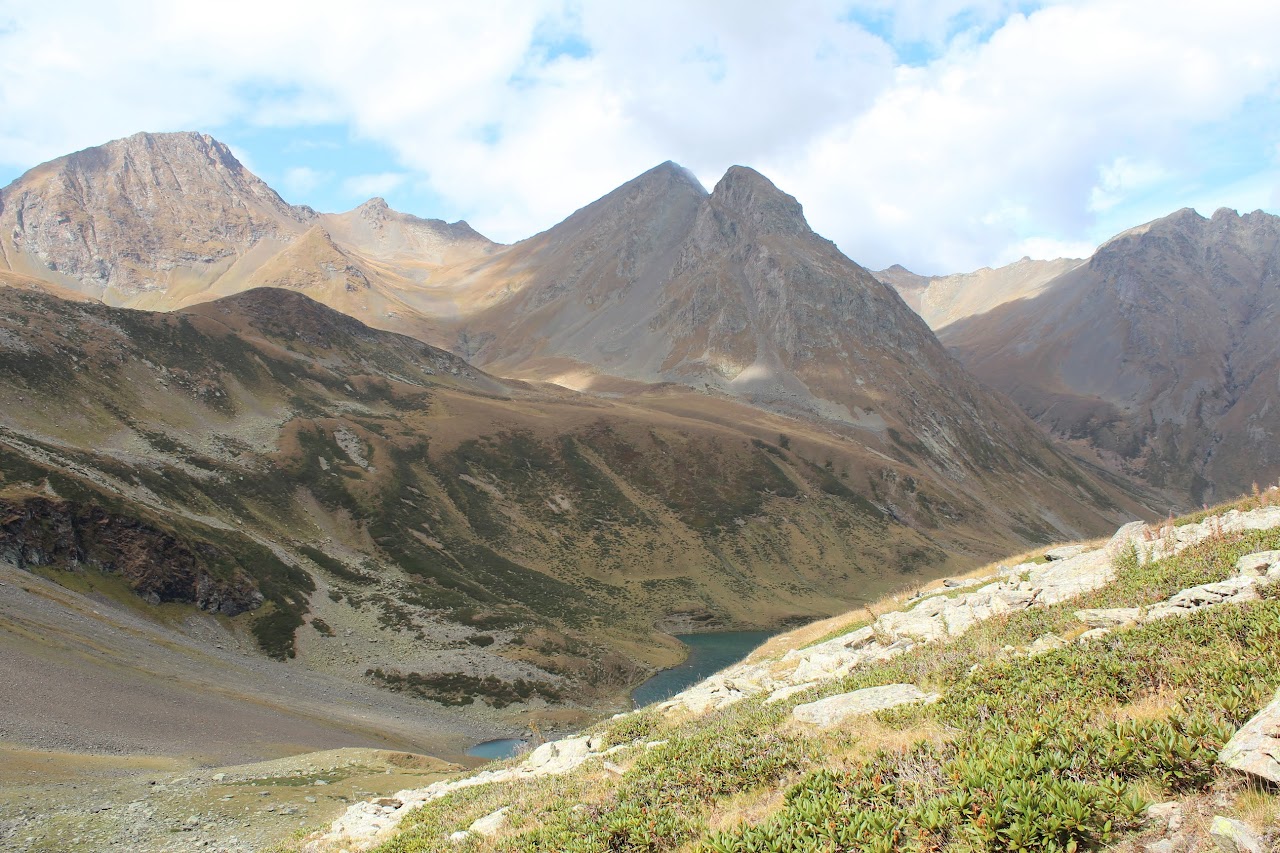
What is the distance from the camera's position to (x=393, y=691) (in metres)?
63.6

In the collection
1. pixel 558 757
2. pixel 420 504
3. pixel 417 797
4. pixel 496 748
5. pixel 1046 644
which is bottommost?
pixel 496 748

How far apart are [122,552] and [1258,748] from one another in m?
75.0

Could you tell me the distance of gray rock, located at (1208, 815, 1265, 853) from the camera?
6.10 m

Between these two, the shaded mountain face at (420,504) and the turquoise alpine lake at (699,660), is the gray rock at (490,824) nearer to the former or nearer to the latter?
the shaded mountain face at (420,504)

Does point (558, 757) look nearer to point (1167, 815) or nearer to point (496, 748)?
point (1167, 815)

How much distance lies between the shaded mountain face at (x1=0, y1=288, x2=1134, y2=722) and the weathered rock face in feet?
0.66

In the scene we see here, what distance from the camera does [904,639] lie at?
19.5 metres

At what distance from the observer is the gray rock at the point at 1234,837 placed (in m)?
6.10

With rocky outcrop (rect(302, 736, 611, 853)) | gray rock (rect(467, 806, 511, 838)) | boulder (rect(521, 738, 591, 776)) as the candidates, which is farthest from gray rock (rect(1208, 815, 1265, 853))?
boulder (rect(521, 738, 591, 776))

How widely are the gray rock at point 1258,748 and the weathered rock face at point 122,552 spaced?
71.3 metres

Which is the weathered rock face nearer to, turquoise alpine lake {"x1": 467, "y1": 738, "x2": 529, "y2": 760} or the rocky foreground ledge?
turquoise alpine lake {"x1": 467, "y1": 738, "x2": 529, "y2": 760}

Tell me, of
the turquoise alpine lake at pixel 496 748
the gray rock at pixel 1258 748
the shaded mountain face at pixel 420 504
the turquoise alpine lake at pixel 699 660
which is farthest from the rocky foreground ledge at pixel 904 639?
the shaded mountain face at pixel 420 504

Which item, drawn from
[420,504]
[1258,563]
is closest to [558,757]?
[1258,563]

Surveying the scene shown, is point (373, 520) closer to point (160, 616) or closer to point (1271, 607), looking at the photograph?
point (160, 616)
